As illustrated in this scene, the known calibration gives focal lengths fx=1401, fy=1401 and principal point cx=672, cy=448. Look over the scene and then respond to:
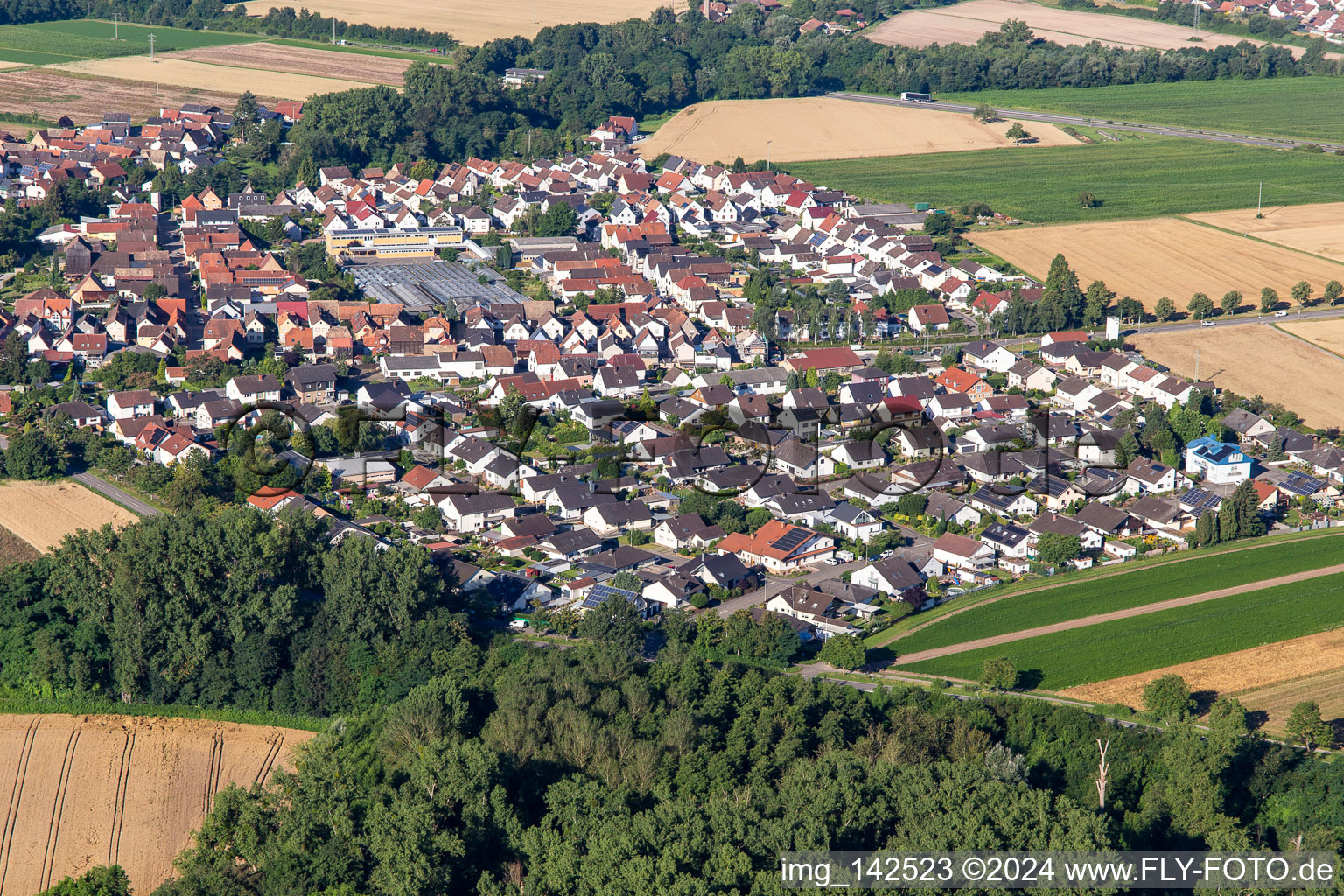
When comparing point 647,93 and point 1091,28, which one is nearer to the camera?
point 647,93

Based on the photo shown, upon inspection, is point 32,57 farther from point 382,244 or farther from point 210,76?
point 382,244

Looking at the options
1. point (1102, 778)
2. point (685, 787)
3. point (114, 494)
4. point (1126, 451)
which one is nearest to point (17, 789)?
point (685, 787)

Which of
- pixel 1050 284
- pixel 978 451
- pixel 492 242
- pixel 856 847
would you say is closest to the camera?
pixel 856 847

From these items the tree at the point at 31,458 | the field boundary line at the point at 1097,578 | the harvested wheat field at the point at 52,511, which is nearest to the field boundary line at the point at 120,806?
the harvested wheat field at the point at 52,511

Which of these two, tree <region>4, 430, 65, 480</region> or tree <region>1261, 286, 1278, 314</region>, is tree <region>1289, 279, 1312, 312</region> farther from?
tree <region>4, 430, 65, 480</region>

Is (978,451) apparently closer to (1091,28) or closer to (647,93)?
(647,93)

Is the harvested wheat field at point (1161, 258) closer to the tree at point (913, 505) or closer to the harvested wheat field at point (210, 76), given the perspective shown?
the tree at point (913, 505)

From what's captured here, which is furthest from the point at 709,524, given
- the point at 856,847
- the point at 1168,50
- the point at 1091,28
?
the point at 1091,28
